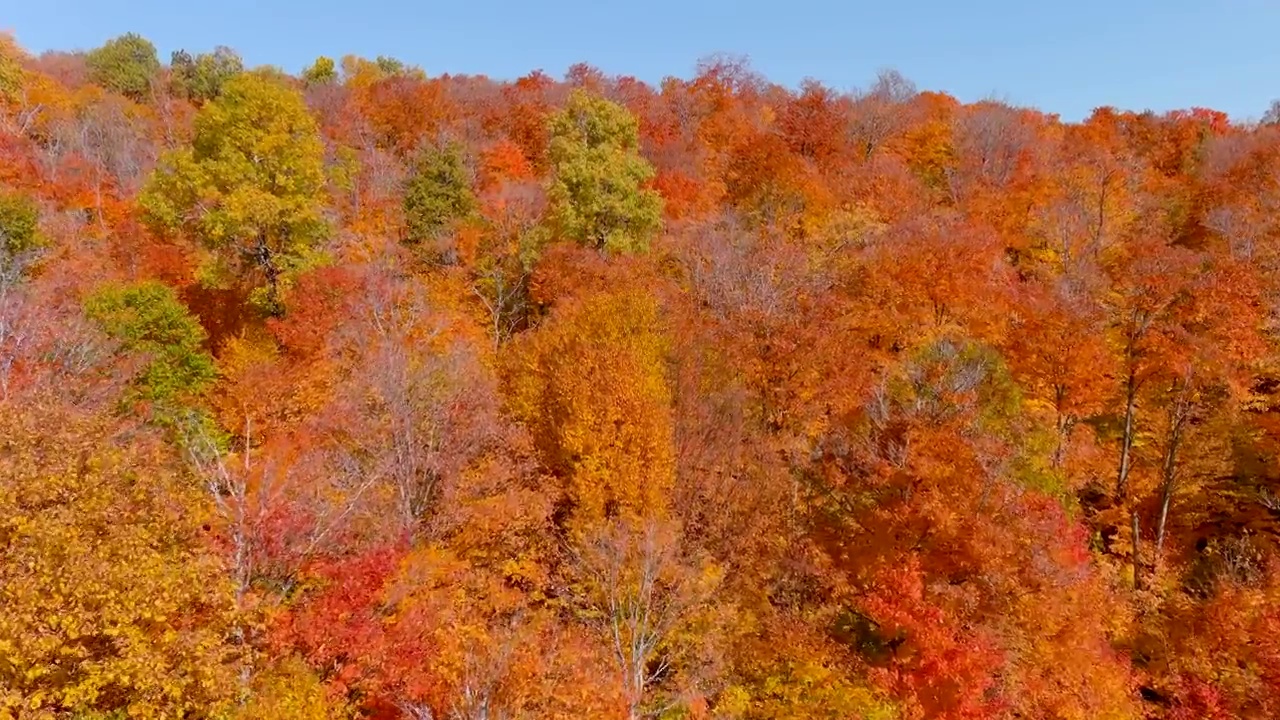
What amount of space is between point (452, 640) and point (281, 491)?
6.65 m

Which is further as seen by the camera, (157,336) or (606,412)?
(157,336)

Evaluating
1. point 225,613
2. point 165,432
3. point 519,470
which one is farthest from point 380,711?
point 165,432

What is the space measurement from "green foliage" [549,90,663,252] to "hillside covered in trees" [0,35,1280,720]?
0.26 meters

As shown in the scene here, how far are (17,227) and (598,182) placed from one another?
96.1 feet

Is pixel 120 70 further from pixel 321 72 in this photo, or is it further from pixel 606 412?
pixel 606 412

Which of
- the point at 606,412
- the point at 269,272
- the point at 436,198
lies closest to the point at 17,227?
the point at 269,272

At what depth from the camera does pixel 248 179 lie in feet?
107

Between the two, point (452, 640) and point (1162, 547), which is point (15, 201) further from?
point (1162, 547)

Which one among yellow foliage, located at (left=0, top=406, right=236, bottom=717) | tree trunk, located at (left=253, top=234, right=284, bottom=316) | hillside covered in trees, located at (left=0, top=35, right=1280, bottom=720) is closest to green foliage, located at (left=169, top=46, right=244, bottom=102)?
hillside covered in trees, located at (left=0, top=35, right=1280, bottom=720)

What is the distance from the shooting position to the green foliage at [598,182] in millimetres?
40438

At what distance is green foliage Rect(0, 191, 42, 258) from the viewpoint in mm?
34250

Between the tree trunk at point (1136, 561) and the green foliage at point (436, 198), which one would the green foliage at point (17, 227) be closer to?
the green foliage at point (436, 198)

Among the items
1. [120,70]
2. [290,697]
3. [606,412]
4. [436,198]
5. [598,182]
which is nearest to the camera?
[290,697]

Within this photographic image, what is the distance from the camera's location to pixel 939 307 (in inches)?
1473
